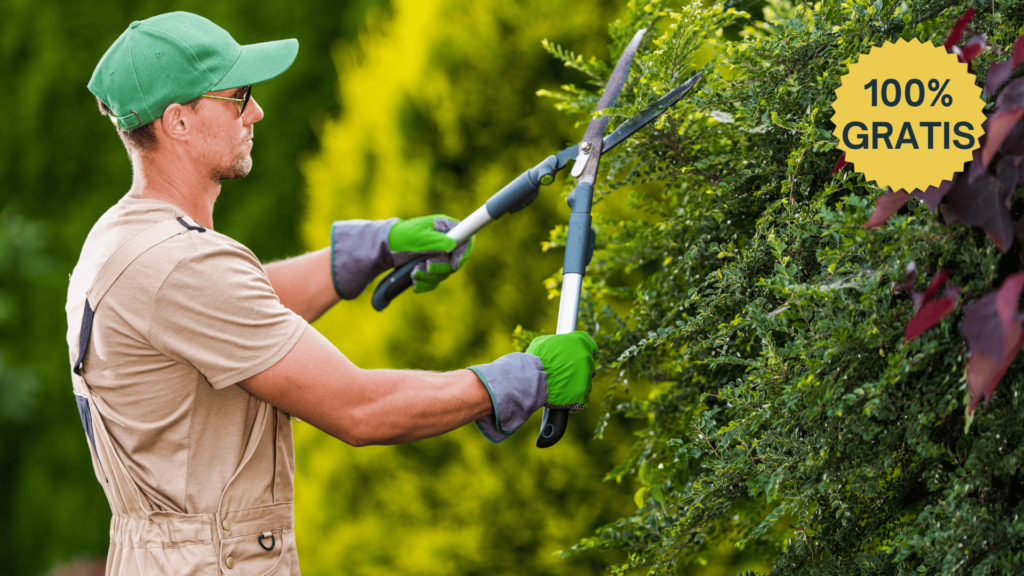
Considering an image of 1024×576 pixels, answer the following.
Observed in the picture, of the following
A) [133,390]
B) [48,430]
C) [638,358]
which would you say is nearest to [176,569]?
[133,390]

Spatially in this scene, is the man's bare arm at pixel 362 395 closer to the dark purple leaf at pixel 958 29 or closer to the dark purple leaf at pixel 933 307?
the dark purple leaf at pixel 933 307

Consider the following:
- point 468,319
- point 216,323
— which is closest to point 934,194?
point 216,323

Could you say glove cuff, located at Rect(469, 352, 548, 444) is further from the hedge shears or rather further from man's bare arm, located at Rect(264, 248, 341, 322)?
Result: man's bare arm, located at Rect(264, 248, 341, 322)

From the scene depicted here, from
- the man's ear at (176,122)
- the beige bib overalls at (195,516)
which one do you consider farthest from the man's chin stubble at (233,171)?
the beige bib overalls at (195,516)

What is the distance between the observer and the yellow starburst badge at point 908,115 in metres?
1.16

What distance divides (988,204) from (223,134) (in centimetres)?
149

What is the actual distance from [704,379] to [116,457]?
48.2 inches

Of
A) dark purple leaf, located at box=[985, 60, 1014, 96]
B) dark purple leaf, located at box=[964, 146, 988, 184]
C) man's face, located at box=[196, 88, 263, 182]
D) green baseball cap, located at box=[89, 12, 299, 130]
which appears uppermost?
green baseball cap, located at box=[89, 12, 299, 130]

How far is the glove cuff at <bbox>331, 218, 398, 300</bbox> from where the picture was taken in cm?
231

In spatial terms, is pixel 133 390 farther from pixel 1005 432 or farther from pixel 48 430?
pixel 48 430

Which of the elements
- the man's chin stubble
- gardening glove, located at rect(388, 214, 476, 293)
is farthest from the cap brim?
gardening glove, located at rect(388, 214, 476, 293)

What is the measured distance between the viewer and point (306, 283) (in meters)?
2.29

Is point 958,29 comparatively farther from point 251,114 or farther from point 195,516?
point 195,516

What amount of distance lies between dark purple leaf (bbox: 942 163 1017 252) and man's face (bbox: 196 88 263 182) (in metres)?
1.41
